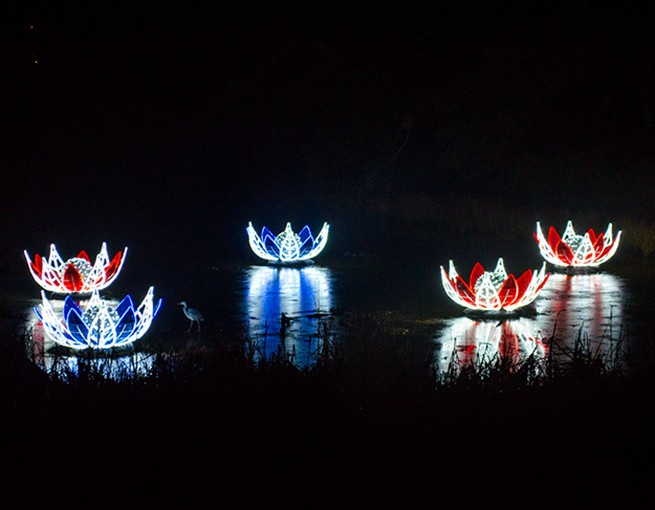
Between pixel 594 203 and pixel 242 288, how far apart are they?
17.2m

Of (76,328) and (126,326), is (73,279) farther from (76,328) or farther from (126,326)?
(76,328)

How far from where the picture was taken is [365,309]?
43.2ft

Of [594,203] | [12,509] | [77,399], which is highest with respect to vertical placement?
[594,203]

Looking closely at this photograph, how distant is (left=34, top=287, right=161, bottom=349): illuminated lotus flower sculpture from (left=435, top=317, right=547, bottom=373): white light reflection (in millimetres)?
3400

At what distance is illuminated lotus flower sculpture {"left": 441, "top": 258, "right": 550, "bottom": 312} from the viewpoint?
39.4 ft

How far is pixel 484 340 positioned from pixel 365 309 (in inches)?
111

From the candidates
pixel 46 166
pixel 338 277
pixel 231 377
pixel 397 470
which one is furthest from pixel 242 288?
pixel 46 166

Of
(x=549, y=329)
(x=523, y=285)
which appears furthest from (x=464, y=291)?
(x=549, y=329)

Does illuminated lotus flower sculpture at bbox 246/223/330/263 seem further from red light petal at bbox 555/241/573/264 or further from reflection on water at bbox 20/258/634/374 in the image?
red light petal at bbox 555/241/573/264

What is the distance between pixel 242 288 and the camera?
15805 millimetres

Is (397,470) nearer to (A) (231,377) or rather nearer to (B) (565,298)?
(A) (231,377)

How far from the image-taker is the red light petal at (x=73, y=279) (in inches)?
567

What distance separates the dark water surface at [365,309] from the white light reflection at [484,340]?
0.01 metres

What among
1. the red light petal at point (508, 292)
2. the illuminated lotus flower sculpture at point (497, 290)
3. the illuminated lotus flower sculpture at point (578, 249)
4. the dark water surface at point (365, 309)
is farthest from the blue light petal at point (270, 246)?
the red light petal at point (508, 292)
